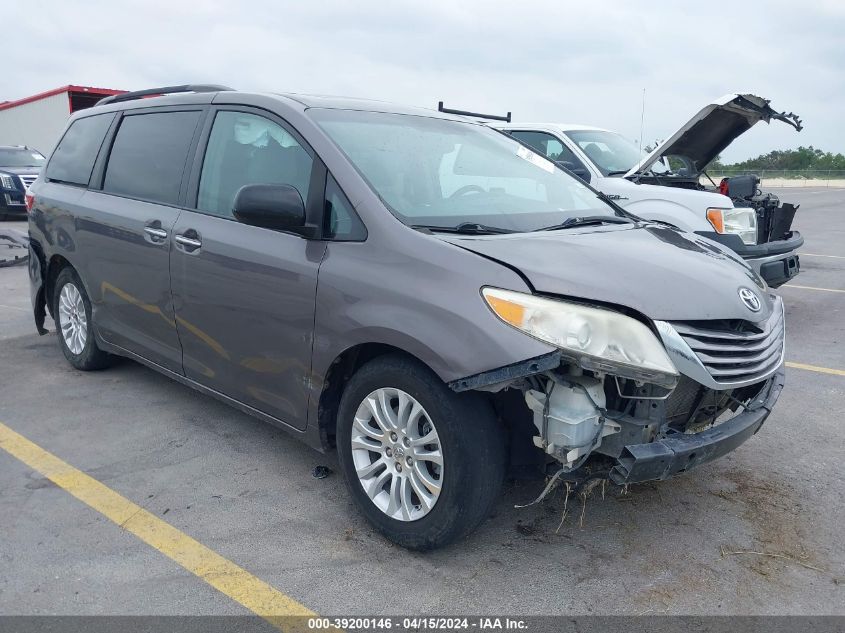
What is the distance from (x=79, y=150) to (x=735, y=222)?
17.4 ft

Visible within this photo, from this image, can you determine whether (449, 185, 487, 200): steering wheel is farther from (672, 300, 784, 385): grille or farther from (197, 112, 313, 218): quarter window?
(672, 300, 784, 385): grille

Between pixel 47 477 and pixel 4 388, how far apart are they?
1604mm

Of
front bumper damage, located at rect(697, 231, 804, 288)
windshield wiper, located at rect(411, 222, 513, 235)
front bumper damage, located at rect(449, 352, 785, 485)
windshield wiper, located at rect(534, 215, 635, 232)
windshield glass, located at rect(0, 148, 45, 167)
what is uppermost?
windshield wiper, located at rect(534, 215, 635, 232)

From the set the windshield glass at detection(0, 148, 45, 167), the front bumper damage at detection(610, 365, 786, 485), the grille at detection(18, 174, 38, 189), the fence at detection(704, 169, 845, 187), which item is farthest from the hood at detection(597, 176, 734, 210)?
the fence at detection(704, 169, 845, 187)

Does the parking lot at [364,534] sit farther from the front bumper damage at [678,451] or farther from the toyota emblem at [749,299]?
the toyota emblem at [749,299]

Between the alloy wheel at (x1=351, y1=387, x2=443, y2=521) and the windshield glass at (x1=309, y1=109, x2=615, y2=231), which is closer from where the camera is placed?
the alloy wheel at (x1=351, y1=387, x2=443, y2=521)

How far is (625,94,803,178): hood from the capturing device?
685 cm

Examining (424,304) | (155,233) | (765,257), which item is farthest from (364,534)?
(765,257)

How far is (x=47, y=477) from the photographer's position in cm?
354

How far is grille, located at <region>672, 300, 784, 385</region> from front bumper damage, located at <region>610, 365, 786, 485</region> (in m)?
0.20

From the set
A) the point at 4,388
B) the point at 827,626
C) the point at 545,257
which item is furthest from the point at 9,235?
the point at 827,626

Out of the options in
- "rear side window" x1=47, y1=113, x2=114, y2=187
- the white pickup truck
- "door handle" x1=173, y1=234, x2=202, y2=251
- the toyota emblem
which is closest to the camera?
the toyota emblem

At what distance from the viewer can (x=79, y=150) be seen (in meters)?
4.99

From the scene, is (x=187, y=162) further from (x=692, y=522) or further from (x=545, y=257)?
(x=692, y=522)
